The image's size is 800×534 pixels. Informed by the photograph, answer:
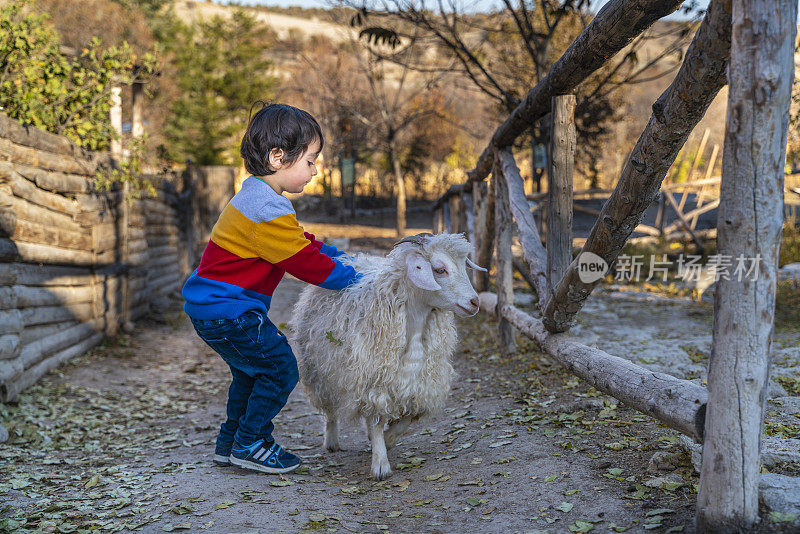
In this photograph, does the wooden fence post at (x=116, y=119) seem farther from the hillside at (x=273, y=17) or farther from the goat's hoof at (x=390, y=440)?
the hillside at (x=273, y=17)

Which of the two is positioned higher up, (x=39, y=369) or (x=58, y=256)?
(x=58, y=256)

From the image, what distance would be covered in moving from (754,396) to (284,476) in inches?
96.0

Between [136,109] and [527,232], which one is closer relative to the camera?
[527,232]

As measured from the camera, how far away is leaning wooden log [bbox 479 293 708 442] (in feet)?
7.73

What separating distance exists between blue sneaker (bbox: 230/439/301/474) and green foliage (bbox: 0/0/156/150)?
4.90 metres

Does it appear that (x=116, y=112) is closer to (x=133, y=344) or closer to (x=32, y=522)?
(x=133, y=344)

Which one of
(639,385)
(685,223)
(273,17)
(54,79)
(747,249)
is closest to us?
(747,249)

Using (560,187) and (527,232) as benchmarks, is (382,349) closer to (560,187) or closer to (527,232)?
(560,187)

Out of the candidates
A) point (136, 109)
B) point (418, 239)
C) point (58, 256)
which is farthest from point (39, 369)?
point (136, 109)

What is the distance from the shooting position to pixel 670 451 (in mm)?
3018

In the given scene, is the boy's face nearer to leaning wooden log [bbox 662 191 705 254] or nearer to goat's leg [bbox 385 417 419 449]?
goat's leg [bbox 385 417 419 449]

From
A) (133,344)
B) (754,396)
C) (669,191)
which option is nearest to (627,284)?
(669,191)

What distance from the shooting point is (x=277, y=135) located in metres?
3.39

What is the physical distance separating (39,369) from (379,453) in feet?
12.9
